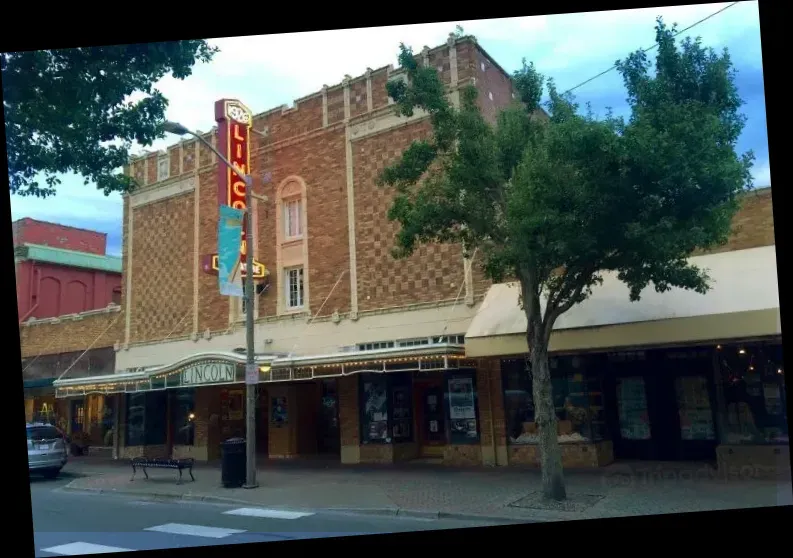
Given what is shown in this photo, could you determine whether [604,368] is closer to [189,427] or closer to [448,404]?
[448,404]

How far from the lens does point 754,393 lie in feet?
47.4

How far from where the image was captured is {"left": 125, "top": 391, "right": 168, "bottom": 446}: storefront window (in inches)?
933

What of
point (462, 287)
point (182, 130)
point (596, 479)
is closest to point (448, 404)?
point (462, 287)

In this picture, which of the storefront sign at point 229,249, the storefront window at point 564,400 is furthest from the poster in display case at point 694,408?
the storefront sign at point 229,249

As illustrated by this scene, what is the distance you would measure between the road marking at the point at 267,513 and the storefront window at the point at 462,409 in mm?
5466

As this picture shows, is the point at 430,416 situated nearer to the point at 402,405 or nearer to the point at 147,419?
the point at 402,405

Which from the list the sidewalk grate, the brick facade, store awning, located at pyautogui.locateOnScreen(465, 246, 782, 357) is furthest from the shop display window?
the sidewalk grate

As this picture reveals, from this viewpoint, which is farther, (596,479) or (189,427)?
(189,427)

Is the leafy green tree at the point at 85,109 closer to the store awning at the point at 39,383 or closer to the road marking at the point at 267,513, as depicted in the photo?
the road marking at the point at 267,513

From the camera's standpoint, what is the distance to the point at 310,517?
12.5 meters

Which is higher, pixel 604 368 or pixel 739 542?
pixel 604 368

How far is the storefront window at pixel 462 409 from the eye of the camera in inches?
675

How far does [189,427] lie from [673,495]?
1587cm

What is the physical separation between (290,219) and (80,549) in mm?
12521
